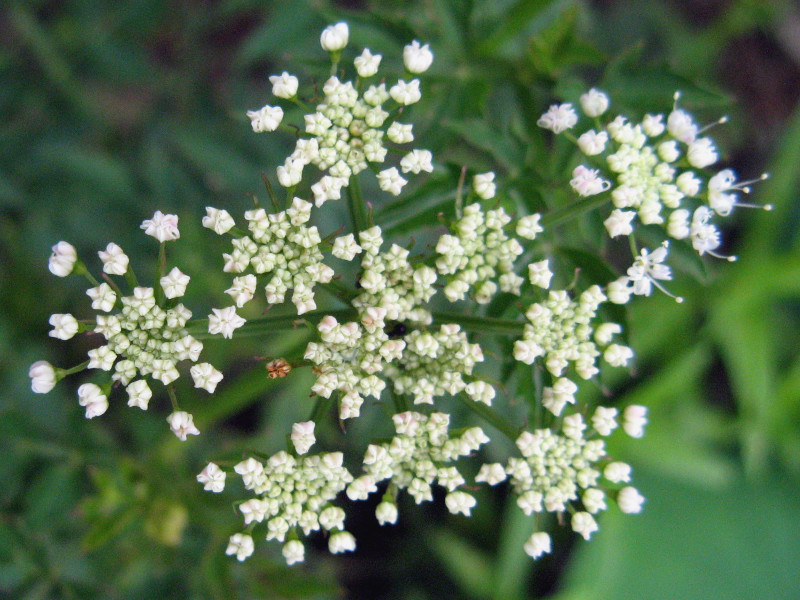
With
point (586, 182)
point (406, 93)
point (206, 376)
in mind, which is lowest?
point (206, 376)

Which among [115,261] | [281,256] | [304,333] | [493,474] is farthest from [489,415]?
[115,261]

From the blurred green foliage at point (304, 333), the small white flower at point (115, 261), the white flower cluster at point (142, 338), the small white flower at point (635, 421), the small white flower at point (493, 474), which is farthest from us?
the blurred green foliage at point (304, 333)

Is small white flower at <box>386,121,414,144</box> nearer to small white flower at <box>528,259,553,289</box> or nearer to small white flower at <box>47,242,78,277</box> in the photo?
small white flower at <box>528,259,553,289</box>

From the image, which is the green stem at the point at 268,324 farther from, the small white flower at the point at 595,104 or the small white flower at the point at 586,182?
the small white flower at the point at 595,104

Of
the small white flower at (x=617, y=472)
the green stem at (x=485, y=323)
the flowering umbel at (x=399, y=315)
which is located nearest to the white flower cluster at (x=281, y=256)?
the flowering umbel at (x=399, y=315)

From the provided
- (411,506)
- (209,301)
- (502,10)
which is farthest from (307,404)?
(502,10)

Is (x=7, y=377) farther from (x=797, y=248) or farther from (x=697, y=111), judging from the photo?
(x=797, y=248)

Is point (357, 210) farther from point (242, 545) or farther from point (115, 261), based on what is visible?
point (242, 545)
